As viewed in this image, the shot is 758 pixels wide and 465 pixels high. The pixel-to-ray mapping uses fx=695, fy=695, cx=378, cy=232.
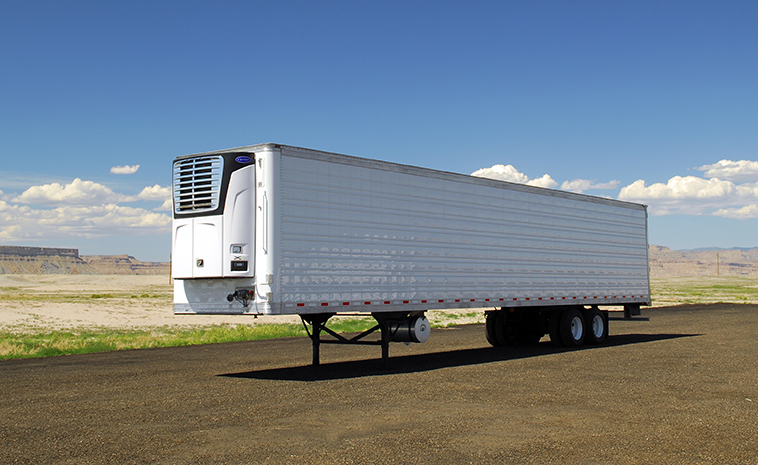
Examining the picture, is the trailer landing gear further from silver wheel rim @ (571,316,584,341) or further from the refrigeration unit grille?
silver wheel rim @ (571,316,584,341)

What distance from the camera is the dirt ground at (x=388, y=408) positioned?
7707 mm

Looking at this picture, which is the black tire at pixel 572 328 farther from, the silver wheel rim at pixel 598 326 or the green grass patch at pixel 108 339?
the green grass patch at pixel 108 339

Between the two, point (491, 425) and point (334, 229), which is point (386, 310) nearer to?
point (334, 229)

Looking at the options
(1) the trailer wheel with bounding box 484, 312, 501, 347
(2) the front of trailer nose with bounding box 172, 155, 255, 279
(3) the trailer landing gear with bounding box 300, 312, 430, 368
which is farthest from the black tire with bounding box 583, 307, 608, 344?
(2) the front of trailer nose with bounding box 172, 155, 255, 279

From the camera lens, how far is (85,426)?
917 cm

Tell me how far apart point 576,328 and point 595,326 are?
1.12 m

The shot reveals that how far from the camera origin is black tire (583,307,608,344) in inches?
787

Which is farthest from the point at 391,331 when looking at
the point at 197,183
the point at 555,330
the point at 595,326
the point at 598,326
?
the point at 598,326

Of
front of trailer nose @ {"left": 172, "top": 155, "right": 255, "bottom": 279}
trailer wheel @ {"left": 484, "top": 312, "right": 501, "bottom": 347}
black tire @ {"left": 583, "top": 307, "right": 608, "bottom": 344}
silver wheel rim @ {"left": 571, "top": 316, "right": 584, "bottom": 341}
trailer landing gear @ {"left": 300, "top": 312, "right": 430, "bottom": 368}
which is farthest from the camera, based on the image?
black tire @ {"left": 583, "top": 307, "right": 608, "bottom": 344}

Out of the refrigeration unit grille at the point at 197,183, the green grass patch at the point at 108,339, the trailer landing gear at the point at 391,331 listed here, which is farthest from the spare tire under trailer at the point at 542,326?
the refrigeration unit grille at the point at 197,183

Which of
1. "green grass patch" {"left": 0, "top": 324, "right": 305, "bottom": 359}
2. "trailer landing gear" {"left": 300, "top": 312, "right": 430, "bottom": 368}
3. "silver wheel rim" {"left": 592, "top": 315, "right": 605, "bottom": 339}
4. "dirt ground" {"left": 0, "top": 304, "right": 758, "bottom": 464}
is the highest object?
"trailer landing gear" {"left": 300, "top": 312, "right": 430, "bottom": 368}

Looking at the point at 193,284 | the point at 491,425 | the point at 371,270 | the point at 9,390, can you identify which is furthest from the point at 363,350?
the point at 491,425

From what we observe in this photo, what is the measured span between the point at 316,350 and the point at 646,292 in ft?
41.3

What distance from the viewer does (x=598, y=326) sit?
20.6m
